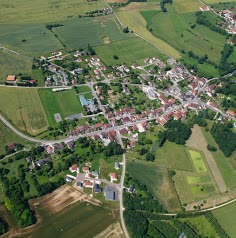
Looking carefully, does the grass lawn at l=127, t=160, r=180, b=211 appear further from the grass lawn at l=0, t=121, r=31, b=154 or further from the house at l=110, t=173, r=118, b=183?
the grass lawn at l=0, t=121, r=31, b=154

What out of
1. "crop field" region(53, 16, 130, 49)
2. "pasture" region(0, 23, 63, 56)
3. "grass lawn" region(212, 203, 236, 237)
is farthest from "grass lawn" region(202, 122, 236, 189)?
"pasture" region(0, 23, 63, 56)

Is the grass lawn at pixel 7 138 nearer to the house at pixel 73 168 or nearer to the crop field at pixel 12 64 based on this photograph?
the house at pixel 73 168

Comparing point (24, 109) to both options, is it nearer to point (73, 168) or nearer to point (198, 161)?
point (73, 168)

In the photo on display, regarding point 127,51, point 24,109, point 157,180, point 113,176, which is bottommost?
point 157,180

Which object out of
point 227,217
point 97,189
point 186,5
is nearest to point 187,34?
point 186,5

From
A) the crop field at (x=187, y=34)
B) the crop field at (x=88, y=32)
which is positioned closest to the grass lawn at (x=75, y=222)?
the crop field at (x=88, y=32)

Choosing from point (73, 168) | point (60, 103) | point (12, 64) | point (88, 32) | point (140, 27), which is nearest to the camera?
point (73, 168)
